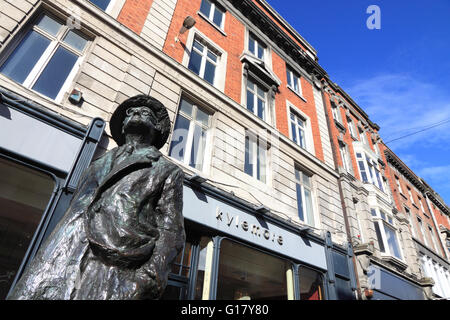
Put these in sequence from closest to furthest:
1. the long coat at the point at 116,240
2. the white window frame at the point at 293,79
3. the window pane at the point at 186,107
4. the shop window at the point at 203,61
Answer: the long coat at the point at 116,240, the window pane at the point at 186,107, the shop window at the point at 203,61, the white window frame at the point at 293,79

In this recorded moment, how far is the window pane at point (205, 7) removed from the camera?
37.0 feet

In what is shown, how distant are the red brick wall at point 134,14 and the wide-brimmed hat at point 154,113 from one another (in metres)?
6.28

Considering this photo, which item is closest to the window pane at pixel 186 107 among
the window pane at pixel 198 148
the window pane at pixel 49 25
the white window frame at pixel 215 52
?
the window pane at pixel 198 148

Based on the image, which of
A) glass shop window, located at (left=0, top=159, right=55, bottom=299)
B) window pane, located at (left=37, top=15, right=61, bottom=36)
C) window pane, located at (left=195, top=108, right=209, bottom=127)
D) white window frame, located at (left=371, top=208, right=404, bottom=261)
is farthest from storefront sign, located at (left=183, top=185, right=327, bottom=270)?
white window frame, located at (left=371, top=208, right=404, bottom=261)

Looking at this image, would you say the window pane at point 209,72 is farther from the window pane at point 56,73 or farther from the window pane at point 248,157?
the window pane at point 56,73

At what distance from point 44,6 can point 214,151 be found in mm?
5841

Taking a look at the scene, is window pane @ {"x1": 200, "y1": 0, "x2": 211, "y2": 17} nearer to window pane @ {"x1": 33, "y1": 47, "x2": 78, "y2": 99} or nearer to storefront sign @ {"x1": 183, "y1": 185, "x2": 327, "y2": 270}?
window pane @ {"x1": 33, "y1": 47, "x2": 78, "y2": 99}

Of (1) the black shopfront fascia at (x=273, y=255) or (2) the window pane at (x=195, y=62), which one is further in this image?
(2) the window pane at (x=195, y=62)

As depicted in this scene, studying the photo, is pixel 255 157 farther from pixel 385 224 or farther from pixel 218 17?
pixel 385 224

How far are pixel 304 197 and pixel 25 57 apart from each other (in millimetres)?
10146

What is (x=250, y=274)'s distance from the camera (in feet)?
28.9

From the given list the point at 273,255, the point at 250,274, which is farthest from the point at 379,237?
the point at 273,255

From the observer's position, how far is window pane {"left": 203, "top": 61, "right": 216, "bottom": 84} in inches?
386

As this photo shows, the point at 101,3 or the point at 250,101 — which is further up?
the point at 250,101
